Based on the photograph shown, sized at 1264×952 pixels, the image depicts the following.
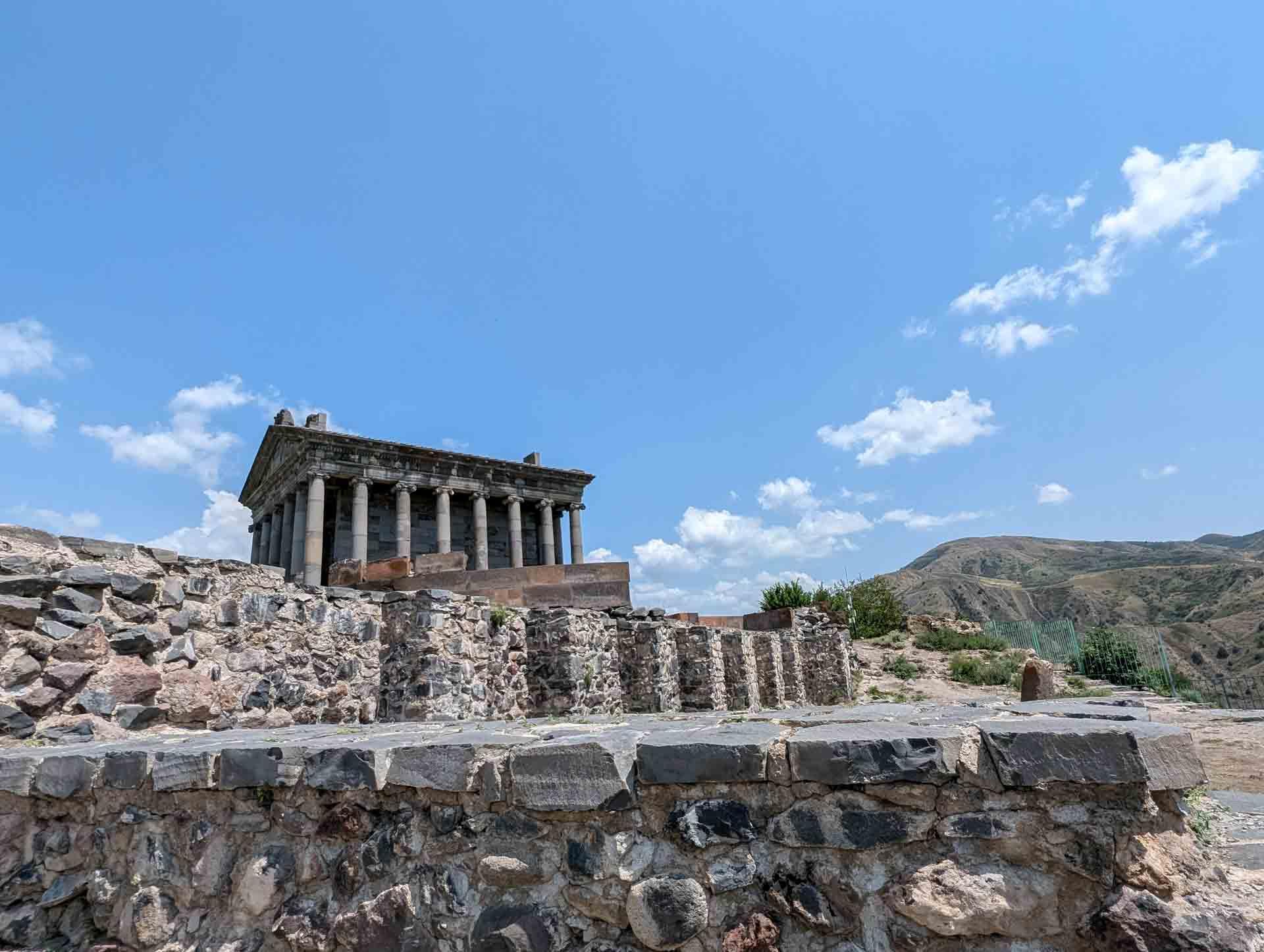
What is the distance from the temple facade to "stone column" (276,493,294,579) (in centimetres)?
5

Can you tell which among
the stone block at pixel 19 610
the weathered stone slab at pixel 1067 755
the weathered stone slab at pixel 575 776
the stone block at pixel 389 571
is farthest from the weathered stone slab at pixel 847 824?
the stone block at pixel 389 571

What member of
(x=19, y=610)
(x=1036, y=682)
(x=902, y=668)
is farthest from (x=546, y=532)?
(x=19, y=610)

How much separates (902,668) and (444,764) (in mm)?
20714

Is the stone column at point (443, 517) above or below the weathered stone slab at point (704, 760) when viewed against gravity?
above

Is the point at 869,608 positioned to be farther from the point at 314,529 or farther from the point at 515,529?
the point at 314,529

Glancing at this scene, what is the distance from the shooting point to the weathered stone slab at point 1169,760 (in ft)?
6.24

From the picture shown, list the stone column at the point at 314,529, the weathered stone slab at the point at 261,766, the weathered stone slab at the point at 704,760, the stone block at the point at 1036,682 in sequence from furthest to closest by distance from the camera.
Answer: the stone column at the point at 314,529 → the stone block at the point at 1036,682 → the weathered stone slab at the point at 261,766 → the weathered stone slab at the point at 704,760

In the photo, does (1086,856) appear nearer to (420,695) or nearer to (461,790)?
(461,790)

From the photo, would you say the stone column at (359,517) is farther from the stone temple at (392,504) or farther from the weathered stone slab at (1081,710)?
the weathered stone slab at (1081,710)

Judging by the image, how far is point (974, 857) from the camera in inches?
79.6

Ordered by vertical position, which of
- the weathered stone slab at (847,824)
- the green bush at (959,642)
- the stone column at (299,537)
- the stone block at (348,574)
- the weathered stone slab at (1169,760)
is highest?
the stone column at (299,537)

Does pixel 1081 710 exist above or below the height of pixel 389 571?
below

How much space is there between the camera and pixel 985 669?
19.8 metres

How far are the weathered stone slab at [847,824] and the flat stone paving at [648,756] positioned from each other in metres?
0.08
